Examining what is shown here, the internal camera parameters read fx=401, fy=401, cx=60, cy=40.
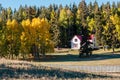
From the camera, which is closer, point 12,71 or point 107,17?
point 12,71

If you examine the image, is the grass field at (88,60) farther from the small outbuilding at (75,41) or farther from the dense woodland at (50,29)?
the small outbuilding at (75,41)

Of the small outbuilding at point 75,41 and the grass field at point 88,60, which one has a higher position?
the small outbuilding at point 75,41

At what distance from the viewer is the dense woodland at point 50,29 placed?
110 meters

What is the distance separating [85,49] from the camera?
370 feet

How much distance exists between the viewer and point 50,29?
478ft

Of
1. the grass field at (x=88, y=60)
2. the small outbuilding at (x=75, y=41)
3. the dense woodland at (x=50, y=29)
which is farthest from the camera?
the small outbuilding at (x=75, y=41)

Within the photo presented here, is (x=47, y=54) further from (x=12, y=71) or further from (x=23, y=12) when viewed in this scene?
(x=12, y=71)

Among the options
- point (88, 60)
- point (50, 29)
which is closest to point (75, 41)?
point (50, 29)

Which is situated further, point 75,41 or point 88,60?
point 75,41

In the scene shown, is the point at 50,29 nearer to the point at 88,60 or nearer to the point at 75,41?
the point at 75,41

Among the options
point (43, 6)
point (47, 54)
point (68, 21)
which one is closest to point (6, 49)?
point (47, 54)

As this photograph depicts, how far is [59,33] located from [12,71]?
116m

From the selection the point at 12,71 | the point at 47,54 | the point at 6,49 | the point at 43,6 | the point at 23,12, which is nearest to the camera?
the point at 12,71

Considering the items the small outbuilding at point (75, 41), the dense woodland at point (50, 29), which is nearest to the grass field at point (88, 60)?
the dense woodland at point (50, 29)
